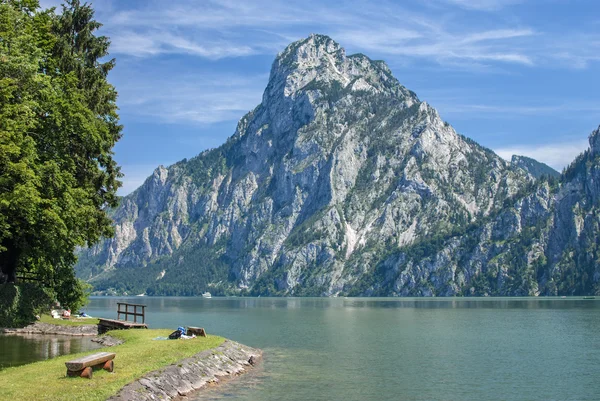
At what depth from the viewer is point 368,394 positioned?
44438 mm

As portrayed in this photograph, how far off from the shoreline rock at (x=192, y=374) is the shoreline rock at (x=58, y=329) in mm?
28743

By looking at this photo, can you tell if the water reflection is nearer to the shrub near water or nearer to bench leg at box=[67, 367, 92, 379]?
the shrub near water

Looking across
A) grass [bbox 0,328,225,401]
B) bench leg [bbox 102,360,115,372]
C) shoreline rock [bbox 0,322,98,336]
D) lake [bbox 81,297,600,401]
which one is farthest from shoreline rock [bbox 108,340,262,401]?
shoreline rock [bbox 0,322,98,336]

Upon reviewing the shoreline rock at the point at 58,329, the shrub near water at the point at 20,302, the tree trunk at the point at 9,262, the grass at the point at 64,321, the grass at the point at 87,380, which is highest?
the tree trunk at the point at 9,262

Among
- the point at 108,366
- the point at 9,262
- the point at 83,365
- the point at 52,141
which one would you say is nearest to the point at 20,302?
the point at 9,262

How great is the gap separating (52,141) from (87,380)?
75.2 ft

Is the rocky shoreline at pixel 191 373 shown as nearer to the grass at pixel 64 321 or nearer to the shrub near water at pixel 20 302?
the shrub near water at pixel 20 302

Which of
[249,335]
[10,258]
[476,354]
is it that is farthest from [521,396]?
[249,335]

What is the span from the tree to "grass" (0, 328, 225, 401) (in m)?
10.6

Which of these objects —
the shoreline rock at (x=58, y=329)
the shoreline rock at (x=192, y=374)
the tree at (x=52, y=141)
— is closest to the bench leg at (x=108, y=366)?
the shoreline rock at (x=192, y=374)

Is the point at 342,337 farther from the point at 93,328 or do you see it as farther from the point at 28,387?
the point at 28,387

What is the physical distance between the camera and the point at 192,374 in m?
45.7

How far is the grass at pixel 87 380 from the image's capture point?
3216cm

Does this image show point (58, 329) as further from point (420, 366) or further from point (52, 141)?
point (420, 366)
